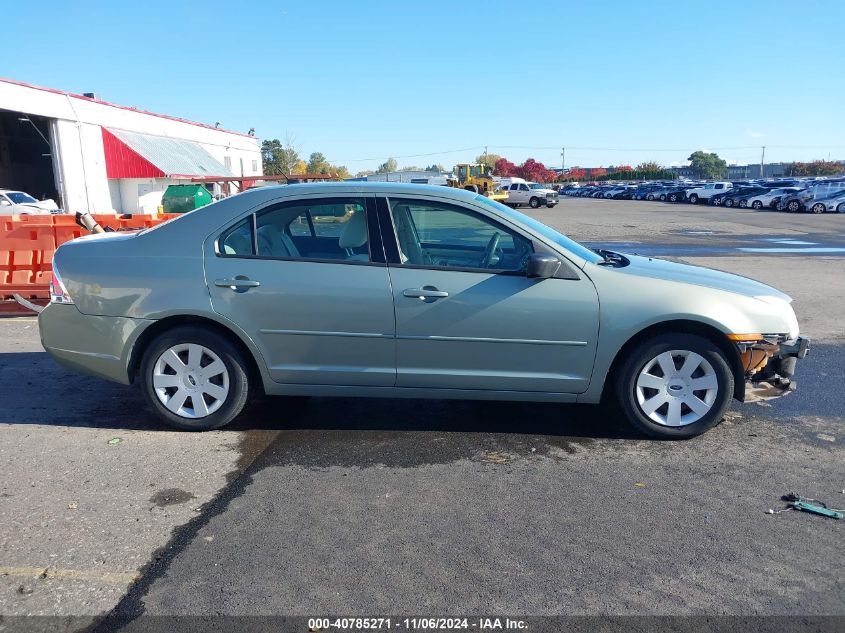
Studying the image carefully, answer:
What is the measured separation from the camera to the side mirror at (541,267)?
4.20 meters

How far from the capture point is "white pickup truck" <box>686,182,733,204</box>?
51750mm

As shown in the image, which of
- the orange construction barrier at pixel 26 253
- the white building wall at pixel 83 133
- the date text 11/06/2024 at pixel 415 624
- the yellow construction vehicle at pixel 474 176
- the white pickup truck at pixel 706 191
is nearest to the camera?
the date text 11/06/2024 at pixel 415 624

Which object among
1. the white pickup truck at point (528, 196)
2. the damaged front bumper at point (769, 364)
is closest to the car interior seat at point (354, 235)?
the damaged front bumper at point (769, 364)

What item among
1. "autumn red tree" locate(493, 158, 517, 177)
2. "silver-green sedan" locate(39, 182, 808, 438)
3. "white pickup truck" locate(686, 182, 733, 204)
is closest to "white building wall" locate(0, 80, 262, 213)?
"silver-green sedan" locate(39, 182, 808, 438)

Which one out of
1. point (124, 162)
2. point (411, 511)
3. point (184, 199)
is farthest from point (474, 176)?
point (411, 511)

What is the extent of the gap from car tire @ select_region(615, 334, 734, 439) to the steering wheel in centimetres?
114

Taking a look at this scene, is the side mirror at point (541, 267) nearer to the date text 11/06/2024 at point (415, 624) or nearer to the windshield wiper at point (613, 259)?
the windshield wiper at point (613, 259)

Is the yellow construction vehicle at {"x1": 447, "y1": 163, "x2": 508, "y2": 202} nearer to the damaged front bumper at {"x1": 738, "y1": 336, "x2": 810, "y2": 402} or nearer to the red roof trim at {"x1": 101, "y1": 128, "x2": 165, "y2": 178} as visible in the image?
the red roof trim at {"x1": 101, "y1": 128, "x2": 165, "y2": 178}

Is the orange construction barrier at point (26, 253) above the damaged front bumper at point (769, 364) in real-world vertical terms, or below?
above

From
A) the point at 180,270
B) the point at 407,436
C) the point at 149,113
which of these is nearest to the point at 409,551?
the point at 407,436

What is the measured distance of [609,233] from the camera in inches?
926

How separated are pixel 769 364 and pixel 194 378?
403cm

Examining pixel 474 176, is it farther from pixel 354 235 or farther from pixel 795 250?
pixel 354 235

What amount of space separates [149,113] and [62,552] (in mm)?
41710
